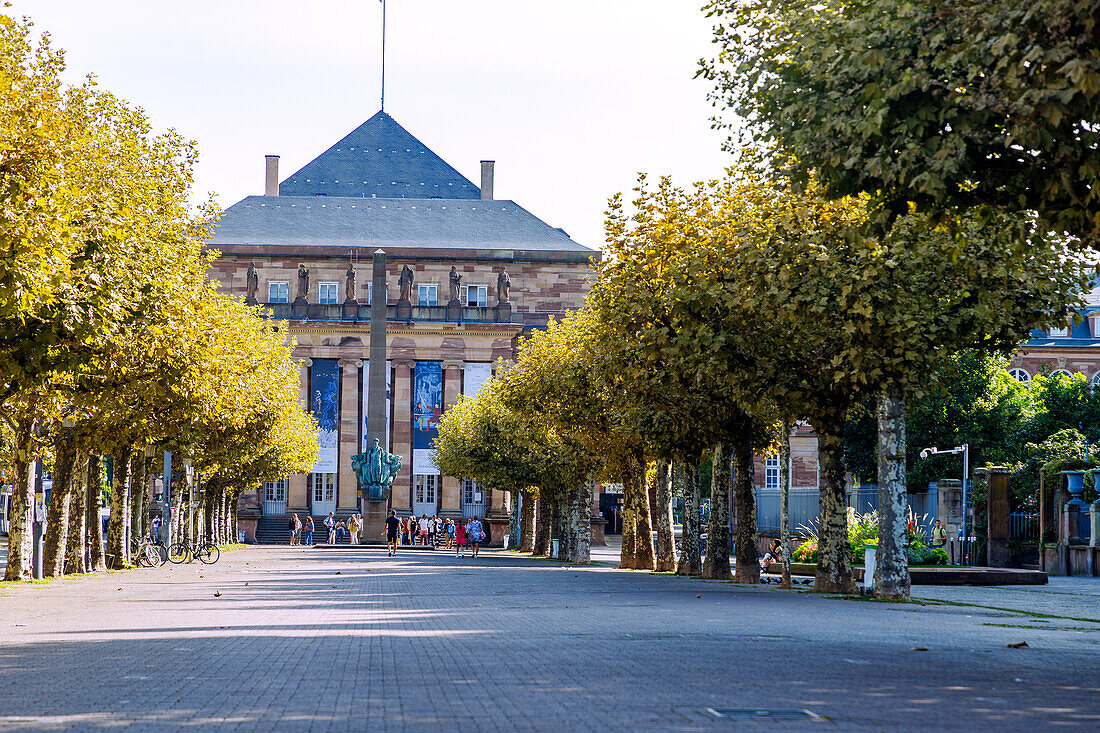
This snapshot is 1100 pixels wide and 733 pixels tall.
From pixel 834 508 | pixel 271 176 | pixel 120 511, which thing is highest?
pixel 271 176

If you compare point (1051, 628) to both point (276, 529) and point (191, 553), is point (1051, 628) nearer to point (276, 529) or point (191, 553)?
point (191, 553)

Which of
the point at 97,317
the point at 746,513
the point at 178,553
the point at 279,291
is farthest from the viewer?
the point at 279,291

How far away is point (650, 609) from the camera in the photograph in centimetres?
2077

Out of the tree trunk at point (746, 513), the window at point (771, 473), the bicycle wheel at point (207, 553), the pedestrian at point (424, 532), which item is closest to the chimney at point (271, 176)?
the pedestrian at point (424, 532)

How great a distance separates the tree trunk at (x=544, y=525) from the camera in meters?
61.7

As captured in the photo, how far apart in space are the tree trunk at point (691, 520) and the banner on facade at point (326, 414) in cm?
5635

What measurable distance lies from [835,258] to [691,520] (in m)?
15.4

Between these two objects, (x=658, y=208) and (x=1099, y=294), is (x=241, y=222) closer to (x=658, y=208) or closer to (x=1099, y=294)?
(x=1099, y=294)

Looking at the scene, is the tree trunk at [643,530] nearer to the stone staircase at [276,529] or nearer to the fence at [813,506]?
the fence at [813,506]

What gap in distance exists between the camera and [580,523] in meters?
49.2

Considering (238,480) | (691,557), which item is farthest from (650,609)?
(238,480)

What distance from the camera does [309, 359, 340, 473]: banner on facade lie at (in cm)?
9162

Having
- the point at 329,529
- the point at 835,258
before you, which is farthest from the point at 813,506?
the point at 835,258

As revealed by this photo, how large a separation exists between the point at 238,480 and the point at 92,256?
5261 cm
